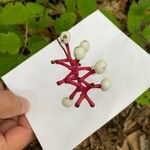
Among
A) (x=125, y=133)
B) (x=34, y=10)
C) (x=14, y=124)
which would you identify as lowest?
(x=125, y=133)

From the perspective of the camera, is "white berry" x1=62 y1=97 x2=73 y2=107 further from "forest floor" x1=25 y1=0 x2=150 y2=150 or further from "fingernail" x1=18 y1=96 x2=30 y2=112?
"forest floor" x1=25 y1=0 x2=150 y2=150

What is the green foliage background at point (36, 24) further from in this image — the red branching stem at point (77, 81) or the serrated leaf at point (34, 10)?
the red branching stem at point (77, 81)

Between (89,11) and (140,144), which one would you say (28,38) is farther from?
(140,144)

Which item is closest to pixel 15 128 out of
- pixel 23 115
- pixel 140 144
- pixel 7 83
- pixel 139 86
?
pixel 23 115

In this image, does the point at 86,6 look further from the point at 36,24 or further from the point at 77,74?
the point at 77,74

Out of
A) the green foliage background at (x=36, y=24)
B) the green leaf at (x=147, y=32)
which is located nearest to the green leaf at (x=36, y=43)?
the green foliage background at (x=36, y=24)

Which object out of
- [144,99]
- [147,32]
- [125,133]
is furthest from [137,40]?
[125,133]
